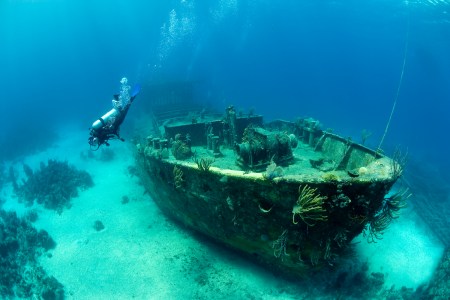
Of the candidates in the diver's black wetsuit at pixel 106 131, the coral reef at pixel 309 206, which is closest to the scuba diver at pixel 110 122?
the diver's black wetsuit at pixel 106 131

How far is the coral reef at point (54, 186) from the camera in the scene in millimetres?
15328

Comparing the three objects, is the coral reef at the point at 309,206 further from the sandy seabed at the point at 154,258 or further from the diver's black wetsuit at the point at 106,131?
the diver's black wetsuit at the point at 106,131

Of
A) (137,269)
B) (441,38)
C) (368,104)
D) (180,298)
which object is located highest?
(368,104)

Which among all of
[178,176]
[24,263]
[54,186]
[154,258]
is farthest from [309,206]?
[54,186]

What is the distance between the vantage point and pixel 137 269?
943 cm

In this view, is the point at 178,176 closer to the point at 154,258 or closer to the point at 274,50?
the point at 154,258

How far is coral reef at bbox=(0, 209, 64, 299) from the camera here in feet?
31.0

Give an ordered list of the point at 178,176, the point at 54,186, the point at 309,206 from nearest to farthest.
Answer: the point at 309,206
the point at 178,176
the point at 54,186

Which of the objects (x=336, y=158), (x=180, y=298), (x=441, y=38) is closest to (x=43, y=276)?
(x=180, y=298)

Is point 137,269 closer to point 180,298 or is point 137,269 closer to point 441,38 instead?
point 180,298

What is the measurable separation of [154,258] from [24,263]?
217 inches

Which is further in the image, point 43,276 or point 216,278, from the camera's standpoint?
point 43,276

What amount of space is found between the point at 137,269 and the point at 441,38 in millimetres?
65741

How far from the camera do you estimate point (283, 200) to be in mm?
5992
